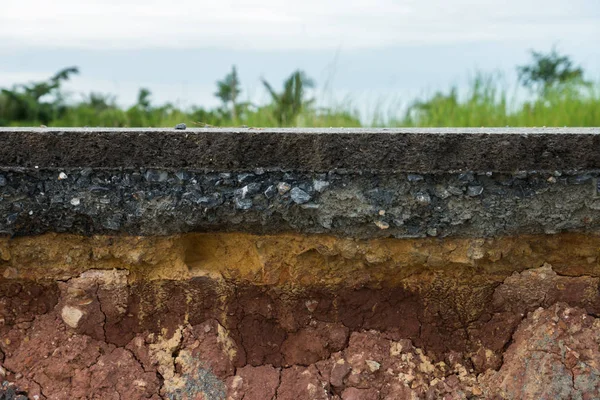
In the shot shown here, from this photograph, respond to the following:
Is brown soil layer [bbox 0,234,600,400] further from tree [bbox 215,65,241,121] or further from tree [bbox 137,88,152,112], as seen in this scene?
tree [bbox 137,88,152,112]

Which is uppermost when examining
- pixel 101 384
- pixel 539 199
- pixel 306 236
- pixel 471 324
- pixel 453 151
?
pixel 453 151

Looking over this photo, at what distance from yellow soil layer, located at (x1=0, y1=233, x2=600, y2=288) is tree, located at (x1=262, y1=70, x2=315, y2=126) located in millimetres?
2043

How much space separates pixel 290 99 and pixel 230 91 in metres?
0.80

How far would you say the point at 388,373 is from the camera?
5.89 feet

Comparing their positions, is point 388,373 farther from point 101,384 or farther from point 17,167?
point 17,167

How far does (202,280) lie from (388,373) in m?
0.56

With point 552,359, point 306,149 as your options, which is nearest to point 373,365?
point 552,359

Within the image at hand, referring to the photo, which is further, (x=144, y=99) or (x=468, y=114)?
(x=144, y=99)

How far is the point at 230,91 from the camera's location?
456 cm

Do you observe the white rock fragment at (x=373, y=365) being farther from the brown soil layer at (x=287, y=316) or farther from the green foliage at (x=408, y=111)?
the green foliage at (x=408, y=111)

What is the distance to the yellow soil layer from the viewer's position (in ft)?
5.74

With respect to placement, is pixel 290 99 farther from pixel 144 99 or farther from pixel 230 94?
pixel 144 99

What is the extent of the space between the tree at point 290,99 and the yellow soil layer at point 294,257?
80.4 inches

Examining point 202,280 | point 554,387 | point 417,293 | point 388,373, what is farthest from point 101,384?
point 554,387
